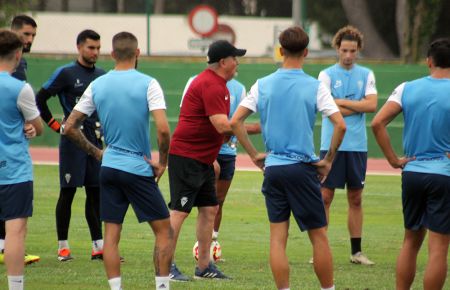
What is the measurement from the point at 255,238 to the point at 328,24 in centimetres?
3250

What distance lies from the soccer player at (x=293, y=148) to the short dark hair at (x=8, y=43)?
186cm

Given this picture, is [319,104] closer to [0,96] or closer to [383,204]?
[0,96]

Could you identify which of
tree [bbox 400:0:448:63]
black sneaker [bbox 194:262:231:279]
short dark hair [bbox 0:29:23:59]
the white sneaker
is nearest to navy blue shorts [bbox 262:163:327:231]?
black sneaker [bbox 194:262:231:279]

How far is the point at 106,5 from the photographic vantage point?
107 ft

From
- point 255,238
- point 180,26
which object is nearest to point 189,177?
point 255,238

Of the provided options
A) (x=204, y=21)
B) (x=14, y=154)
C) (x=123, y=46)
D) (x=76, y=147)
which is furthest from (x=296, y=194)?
(x=204, y=21)

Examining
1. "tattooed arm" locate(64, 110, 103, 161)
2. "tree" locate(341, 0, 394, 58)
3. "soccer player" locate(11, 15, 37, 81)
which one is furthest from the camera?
"tree" locate(341, 0, 394, 58)

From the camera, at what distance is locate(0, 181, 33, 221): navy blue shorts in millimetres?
8305

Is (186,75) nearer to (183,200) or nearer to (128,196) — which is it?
(183,200)

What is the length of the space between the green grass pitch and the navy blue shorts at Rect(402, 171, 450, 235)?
153cm

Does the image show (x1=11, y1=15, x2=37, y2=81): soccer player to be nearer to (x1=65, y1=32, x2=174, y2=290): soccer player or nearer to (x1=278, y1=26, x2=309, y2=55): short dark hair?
(x1=65, y1=32, x2=174, y2=290): soccer player

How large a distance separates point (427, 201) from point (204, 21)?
19693 mm

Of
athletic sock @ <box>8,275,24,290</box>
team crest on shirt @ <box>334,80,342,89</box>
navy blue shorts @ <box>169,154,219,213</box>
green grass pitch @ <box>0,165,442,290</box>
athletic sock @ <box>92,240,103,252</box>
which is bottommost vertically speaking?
green grass pitch @ <box>0,165,442,290</box>

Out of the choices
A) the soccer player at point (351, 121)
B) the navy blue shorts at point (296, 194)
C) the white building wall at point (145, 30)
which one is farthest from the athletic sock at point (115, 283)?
the white building wall at point (145, 30)
